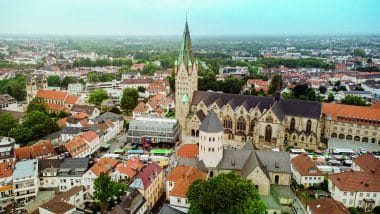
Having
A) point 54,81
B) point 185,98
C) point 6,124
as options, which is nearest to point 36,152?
point 6,124

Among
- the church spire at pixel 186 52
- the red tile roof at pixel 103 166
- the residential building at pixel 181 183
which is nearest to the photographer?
the residential building at pixel 181 183

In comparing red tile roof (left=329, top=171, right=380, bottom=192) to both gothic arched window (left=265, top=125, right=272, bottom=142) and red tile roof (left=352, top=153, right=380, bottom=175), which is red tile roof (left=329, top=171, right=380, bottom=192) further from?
gothic arched window (left=265, top=125, right=272, bottom=142)

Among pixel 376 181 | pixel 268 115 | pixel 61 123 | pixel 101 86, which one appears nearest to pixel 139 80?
pixel 101 86

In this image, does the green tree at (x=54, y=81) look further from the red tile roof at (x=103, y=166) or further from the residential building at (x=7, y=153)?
the red tile roof at (x=103, y=166)

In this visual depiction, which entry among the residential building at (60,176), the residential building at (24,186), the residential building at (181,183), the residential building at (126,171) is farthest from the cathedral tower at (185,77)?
the residential building at (24,186)

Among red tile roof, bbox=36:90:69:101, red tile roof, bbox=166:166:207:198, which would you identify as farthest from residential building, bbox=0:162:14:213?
red tile roof, bbox=36:90:69:101

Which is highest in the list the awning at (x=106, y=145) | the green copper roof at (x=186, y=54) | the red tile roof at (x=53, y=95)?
the green copper roof at (x=186, y=54)
